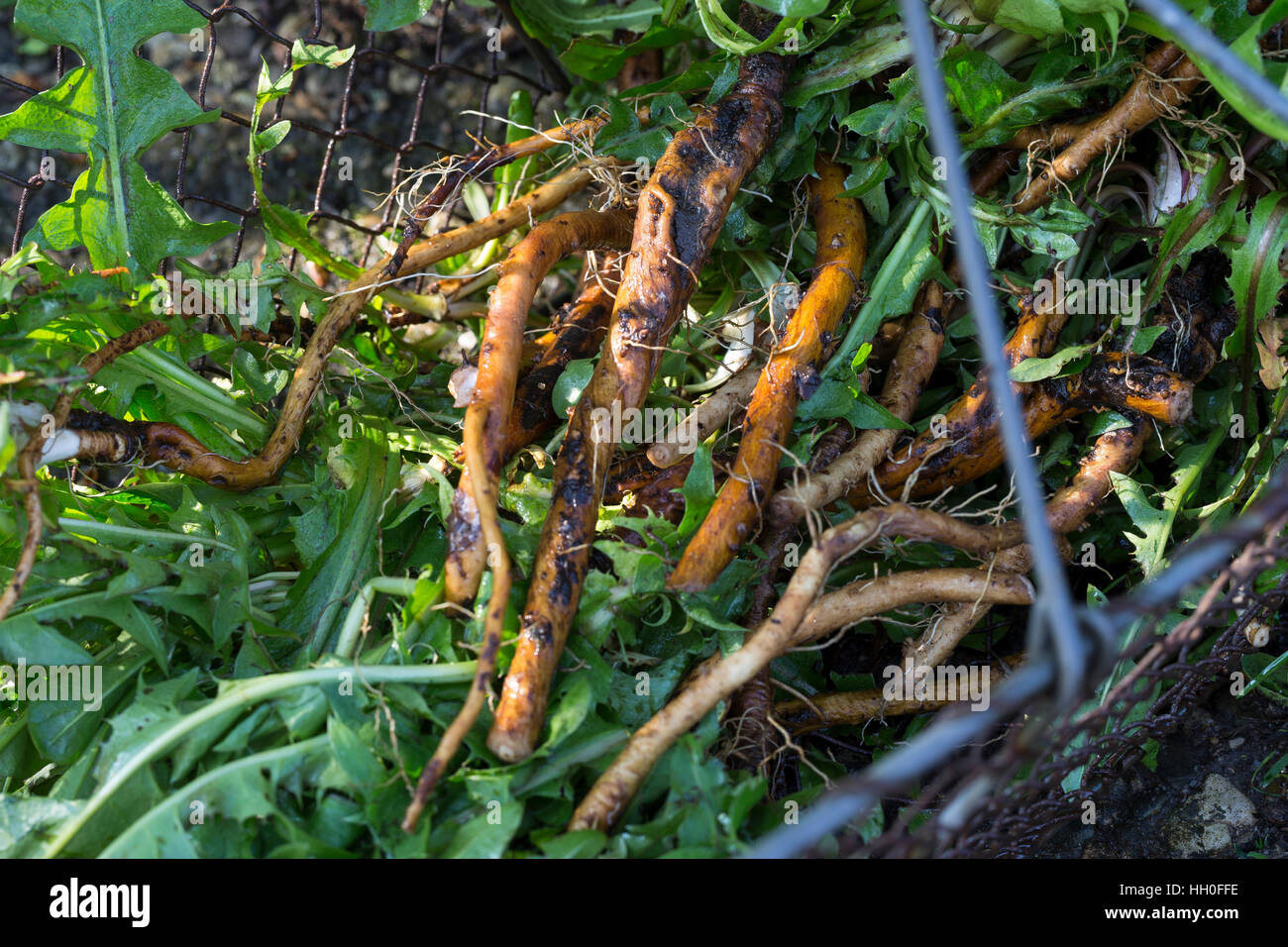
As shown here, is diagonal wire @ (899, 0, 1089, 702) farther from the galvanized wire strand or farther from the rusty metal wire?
the rusty metal wire

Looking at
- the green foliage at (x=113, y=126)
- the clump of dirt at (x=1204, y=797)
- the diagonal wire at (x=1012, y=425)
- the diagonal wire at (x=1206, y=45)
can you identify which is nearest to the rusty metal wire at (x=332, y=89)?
the green foliage at (x=113, y=126)

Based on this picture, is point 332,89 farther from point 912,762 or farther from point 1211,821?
point 1211,821

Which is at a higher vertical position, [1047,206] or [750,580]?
[1047,206]

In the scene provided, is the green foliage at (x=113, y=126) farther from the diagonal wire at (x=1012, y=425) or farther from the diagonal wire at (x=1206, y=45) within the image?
the diagonal wire at (x=1206, y=45)

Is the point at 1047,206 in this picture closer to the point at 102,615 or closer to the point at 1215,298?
the point at 1215,298

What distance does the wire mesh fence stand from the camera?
93 cm

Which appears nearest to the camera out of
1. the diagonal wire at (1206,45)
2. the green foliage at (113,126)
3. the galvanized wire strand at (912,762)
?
the galvanized wire strand at (912,762)

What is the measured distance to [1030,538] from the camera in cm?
95

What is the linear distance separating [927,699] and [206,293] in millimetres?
1611

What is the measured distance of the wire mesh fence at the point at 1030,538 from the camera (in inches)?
36.5

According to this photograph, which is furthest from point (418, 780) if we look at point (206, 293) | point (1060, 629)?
point (206, 293)

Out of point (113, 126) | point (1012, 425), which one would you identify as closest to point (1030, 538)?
point (1012, 425)
